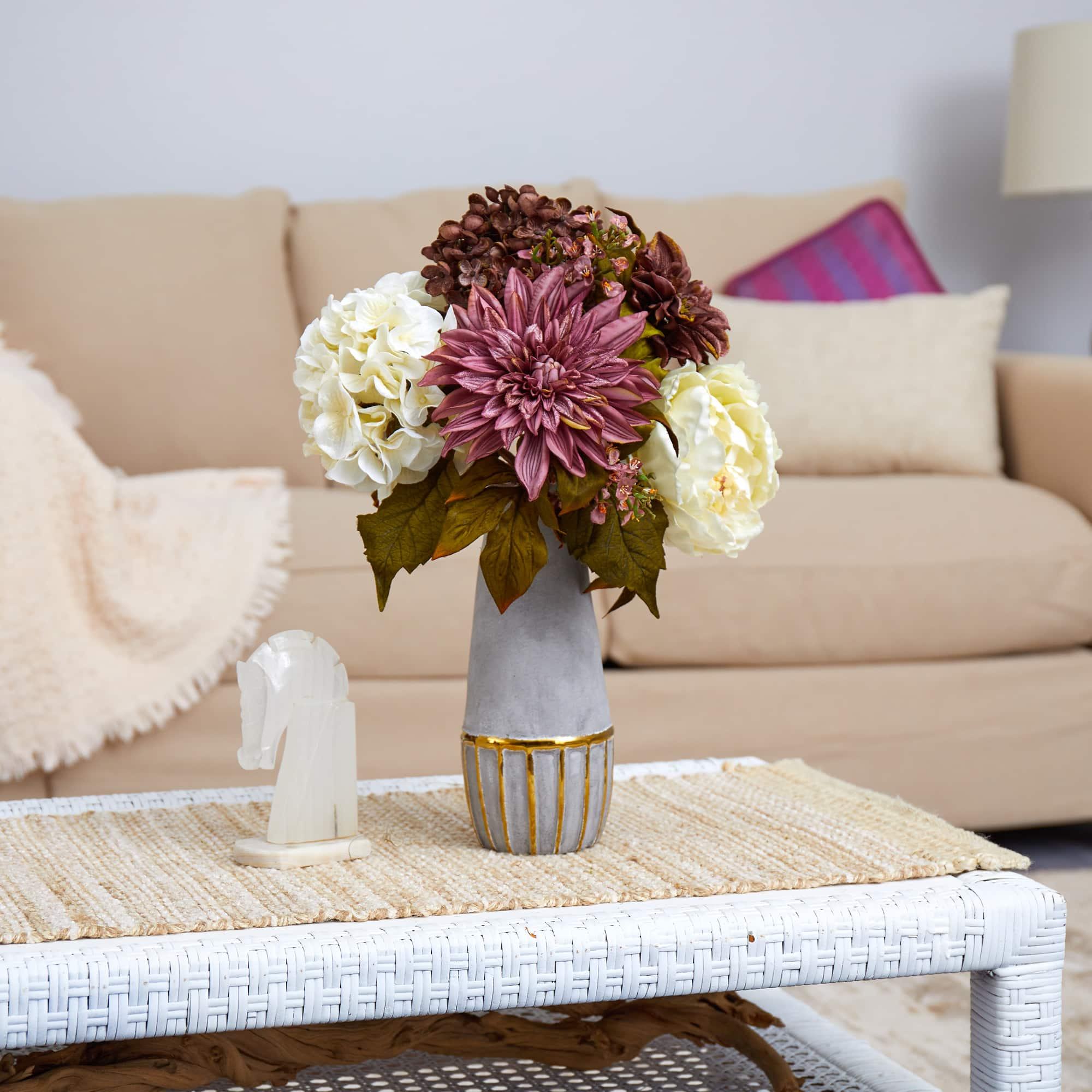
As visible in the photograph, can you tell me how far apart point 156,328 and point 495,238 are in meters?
1.44

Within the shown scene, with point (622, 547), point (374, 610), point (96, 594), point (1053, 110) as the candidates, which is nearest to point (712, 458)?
point (622, 547)

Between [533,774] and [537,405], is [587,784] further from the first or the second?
[537,405]

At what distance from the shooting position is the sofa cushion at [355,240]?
2.31 m

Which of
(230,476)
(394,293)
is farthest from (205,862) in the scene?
(230,476)

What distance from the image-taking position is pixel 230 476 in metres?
1.89

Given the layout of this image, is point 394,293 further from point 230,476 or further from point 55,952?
point 230,476

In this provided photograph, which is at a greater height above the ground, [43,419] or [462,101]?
[462,101]

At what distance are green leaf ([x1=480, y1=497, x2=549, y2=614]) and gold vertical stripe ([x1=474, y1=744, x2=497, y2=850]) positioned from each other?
0.35ft

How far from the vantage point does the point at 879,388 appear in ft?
7.23

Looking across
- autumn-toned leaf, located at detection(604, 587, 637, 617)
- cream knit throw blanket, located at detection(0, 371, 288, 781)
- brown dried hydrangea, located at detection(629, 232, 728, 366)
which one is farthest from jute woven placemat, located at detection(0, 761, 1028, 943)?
cream knit throw blanket, located at detection(0, 371, 288, 781)

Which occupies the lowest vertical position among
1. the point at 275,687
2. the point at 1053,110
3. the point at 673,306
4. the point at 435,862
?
the point at 435,862

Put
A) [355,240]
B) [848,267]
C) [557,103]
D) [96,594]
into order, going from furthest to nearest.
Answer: [557,103], [848,267], [355,240], [96,594]

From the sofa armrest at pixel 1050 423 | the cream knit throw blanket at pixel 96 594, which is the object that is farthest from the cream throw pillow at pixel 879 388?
the cream knit throw blanket at pixel 96 594

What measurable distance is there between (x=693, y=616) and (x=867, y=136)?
154 cm
